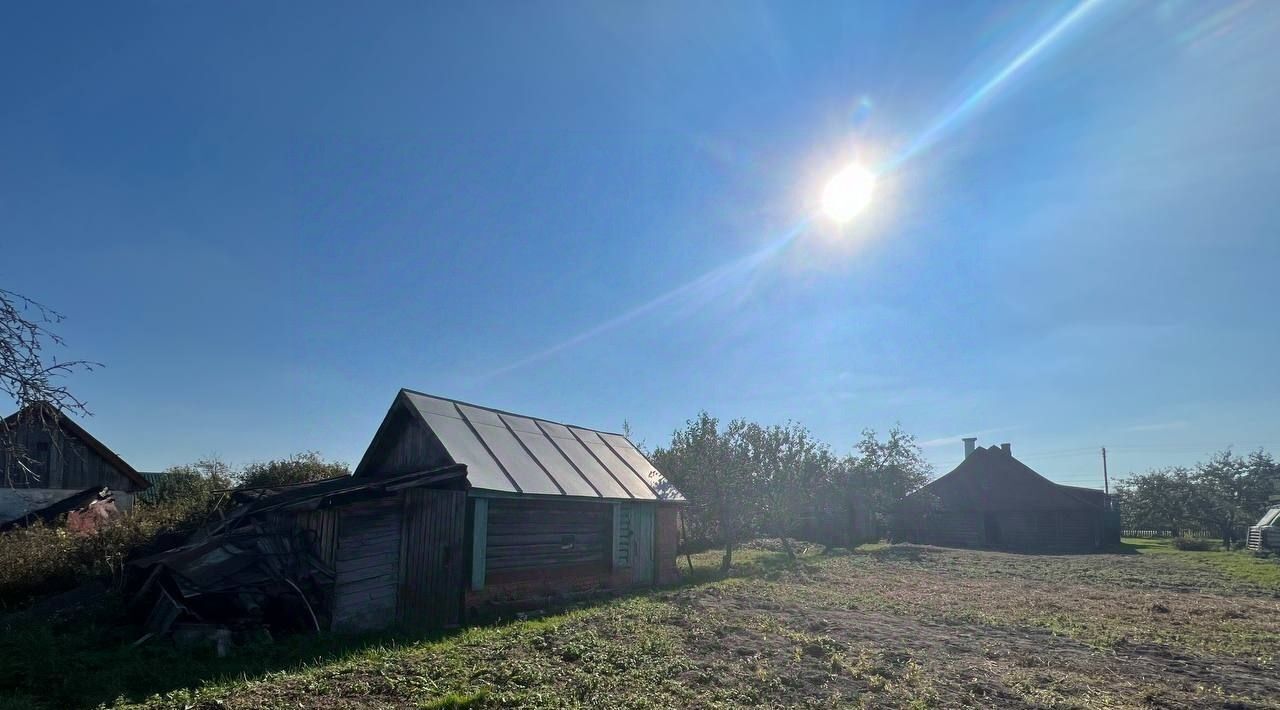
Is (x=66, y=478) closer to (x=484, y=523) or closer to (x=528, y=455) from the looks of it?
(x=528, y=455)

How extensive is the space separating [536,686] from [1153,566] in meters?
30.7

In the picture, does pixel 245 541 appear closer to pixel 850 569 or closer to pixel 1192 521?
pixel 850 569

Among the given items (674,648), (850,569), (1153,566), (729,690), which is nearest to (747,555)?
(850,569)

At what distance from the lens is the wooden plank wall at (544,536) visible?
51.7 ft

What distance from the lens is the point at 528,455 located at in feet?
61.1

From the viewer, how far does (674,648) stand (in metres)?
11.1

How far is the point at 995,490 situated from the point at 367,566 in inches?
1740

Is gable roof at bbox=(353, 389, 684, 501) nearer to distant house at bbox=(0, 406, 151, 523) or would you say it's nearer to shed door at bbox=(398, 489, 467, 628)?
shed door at bbox=(398, 489, 467, 628)

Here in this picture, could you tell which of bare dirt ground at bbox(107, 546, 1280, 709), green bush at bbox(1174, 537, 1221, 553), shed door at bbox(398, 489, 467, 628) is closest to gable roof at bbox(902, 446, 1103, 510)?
green bush at bbox(1174, 537, 1221, 553)

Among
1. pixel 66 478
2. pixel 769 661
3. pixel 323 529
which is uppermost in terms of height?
pixel 66 478

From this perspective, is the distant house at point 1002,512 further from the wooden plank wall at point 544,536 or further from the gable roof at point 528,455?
the wooden plank wall at point 544,536

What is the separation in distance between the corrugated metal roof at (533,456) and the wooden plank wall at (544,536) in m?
0.53

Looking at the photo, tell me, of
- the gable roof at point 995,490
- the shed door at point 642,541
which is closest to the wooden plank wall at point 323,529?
the shed door at point 642,541

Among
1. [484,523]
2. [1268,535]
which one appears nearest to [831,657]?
[484,523]
